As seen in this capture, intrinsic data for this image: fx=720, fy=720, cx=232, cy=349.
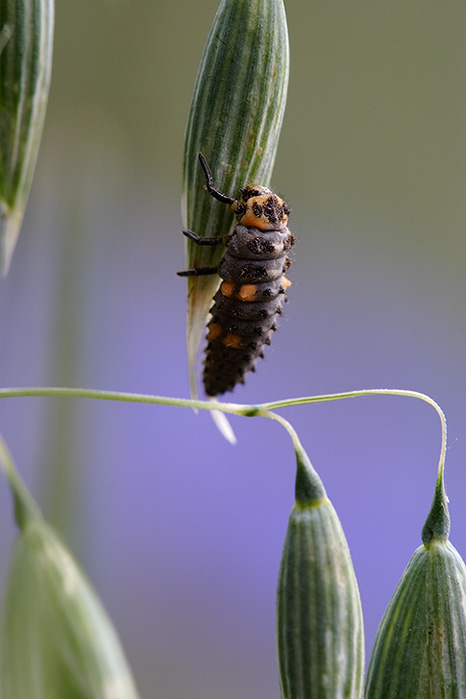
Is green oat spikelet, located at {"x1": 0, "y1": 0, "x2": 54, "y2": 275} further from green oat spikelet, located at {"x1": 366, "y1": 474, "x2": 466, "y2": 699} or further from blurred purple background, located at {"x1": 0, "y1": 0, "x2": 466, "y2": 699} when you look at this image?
blurred purple background, located at {"x1": 0, "y1": 0, "x2": 466, "y2": 699}

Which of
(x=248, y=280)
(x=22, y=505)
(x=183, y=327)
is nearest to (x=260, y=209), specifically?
(x=248, y=280)

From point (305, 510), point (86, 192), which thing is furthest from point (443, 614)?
point (86, 192)

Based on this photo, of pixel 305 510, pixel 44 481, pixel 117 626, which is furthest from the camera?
pixel 117 626

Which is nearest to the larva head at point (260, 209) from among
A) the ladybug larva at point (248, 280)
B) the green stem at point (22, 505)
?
the ladybug larva at point (248, 280)

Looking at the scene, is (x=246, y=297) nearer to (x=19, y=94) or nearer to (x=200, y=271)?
(x=200, y=271)

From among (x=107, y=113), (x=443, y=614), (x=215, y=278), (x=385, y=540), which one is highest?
(x=107, y=113)

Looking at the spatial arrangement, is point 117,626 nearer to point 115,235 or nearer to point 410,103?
point 115,235

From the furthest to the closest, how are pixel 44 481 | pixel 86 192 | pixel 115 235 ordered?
pixel 115 235, pixel 86 192, pixel 44 481
